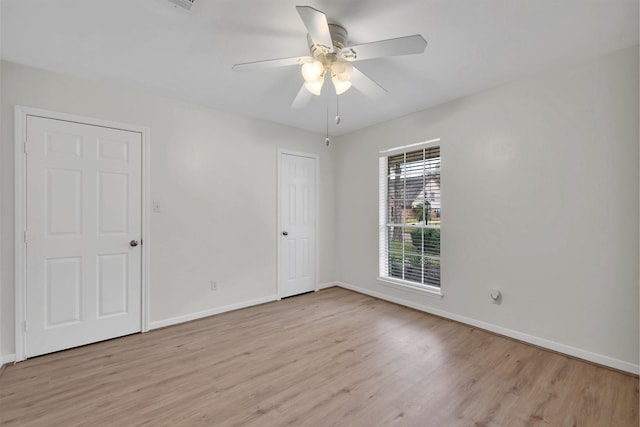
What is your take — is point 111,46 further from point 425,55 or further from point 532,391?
point 532,391

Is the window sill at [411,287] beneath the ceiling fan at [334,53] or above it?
beneath

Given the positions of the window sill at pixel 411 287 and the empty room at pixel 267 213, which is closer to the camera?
the empty room at pixel 267 213

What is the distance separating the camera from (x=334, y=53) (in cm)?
195

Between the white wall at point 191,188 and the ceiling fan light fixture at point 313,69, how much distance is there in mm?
1928

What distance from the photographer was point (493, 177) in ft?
9.77

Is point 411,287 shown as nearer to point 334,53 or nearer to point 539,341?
point 539,341

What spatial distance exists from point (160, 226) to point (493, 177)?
11.8 feet

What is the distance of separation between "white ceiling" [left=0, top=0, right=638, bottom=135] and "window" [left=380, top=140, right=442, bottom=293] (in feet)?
3.28

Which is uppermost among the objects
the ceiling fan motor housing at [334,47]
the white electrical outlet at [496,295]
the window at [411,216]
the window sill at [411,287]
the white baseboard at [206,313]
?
the ceiling fan motor housing at [334,47]

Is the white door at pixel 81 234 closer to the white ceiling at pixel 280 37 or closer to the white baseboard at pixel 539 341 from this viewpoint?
the white ceiling at pixel 280 37

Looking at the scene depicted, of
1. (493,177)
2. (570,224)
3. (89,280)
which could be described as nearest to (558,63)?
(493,177)

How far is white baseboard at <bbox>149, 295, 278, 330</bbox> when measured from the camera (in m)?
3.13

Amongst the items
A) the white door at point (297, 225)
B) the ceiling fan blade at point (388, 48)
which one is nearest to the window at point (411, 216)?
the white door at point (297, 225)

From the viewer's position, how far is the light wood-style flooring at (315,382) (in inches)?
70.2
